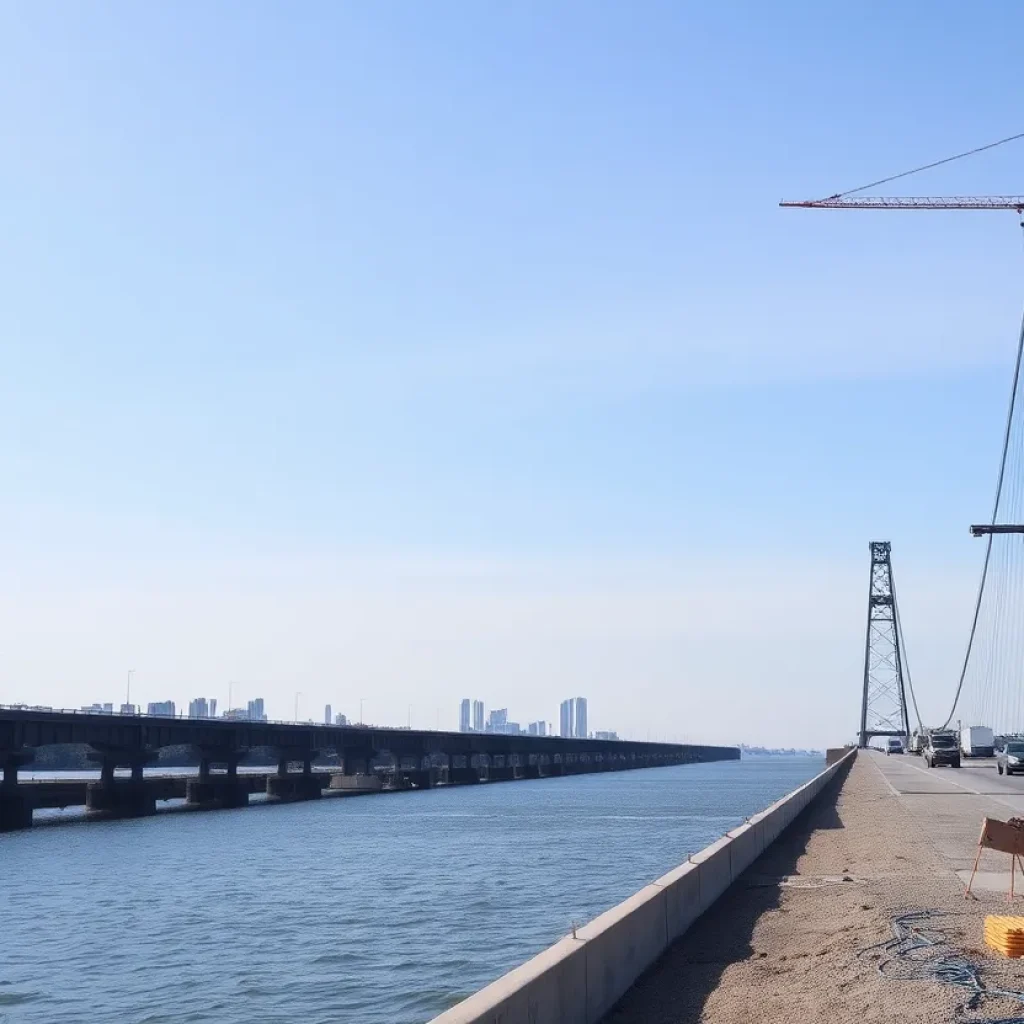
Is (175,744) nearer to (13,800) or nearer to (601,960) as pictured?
(13,800)

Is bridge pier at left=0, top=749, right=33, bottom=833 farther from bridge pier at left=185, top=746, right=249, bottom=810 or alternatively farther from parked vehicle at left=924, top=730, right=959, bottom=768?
parked vehicle at left=924, top=730, right=959, bottom=768

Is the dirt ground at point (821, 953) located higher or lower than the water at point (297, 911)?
higher

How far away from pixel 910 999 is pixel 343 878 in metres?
37.6

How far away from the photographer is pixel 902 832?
34.2m

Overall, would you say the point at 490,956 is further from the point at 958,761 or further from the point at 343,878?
the point at 958,761

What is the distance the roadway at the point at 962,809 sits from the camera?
2480cm

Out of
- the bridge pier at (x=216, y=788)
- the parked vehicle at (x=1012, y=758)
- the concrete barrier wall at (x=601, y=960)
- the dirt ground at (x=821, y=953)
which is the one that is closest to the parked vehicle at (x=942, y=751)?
the parked vehicle at (x=1012, y=758)

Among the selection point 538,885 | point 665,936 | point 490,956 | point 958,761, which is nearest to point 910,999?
point 665,936

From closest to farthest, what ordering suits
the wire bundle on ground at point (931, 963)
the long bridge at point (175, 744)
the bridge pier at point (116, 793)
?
1. the wire bundle on ground at point (931, 963)
2. the long bridge at point (175, 744)
3. the bridge pier at point (116, 793)

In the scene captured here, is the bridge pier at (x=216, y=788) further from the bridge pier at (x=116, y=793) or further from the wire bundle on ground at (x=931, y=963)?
the wire bundle on ground at (x=931, y=963)

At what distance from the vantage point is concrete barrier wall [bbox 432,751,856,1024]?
34.1ft

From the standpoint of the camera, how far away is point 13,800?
8519 cm

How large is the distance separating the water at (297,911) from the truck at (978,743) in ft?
178

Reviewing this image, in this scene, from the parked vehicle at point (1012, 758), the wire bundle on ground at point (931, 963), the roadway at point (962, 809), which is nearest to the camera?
the wire bundle on ground at point (931, 963)
